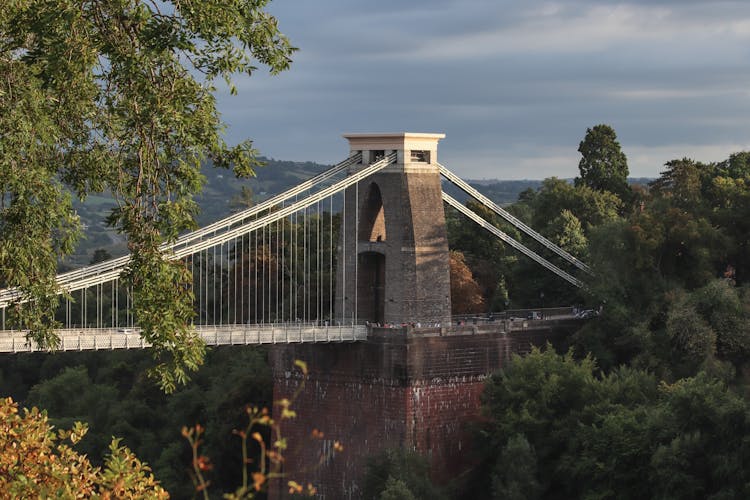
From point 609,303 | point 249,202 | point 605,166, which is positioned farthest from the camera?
point 249,202

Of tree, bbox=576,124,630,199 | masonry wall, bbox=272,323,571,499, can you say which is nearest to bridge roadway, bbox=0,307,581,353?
masonry wall, bbox=272,323,571,499

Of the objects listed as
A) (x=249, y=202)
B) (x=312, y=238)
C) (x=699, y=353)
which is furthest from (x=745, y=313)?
(x=249, y=202)

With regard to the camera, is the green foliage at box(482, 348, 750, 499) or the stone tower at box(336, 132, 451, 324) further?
the stone tower at box(336, 132, 451, 324)

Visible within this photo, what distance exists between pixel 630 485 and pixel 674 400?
2461 mm

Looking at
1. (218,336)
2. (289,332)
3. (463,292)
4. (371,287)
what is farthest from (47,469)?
(463,292)

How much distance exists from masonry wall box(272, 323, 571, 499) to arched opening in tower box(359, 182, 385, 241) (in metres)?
3.33

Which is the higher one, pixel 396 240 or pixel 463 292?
pixel 396 240

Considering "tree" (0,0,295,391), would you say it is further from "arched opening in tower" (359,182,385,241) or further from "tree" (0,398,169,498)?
"arched opening in tower" (359,182,385,241)

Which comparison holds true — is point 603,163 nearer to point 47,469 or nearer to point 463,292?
A: point 463,292

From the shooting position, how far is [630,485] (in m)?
37.6

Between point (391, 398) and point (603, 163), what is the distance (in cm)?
2342

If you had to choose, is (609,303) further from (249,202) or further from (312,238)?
(249,202)

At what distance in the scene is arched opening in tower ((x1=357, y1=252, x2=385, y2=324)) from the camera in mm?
44250

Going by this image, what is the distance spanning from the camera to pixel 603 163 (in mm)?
62281
